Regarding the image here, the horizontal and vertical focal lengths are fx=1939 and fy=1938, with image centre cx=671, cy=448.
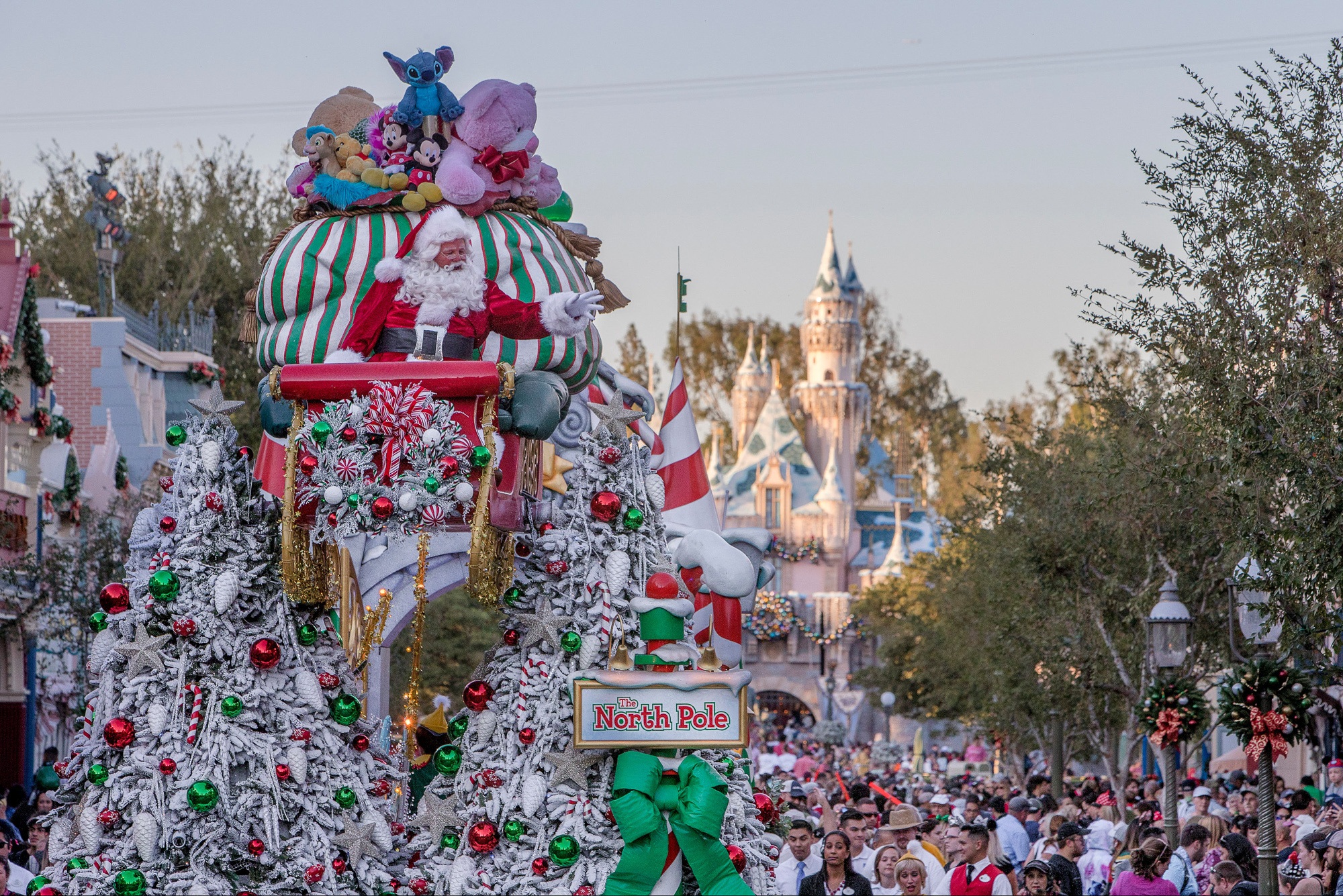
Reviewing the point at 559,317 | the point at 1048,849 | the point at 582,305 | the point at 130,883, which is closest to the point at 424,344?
the point at 559,317

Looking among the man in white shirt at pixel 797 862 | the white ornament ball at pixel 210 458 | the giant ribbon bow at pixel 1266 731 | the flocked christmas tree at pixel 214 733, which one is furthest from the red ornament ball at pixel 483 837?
the giant ribbon bow at pixel 1266 731

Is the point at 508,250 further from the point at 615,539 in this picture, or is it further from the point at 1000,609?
the point at 1000,609

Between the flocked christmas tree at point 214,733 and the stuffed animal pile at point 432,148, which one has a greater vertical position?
the stuffed animal pile at point 432,148

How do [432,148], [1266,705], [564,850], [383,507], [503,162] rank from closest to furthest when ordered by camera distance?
1. [383,507]
2. [564,850]
3. [432,148]
4. [503,162]
5. [1266,705]

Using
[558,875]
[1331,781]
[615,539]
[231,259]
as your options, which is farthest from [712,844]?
[231,259]

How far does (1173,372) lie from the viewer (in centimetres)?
1508

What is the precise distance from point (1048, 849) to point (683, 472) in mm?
3509

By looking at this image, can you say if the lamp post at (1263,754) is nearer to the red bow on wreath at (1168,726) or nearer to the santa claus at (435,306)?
the red bow on wreath at (1168,726)

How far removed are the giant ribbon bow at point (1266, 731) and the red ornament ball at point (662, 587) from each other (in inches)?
243

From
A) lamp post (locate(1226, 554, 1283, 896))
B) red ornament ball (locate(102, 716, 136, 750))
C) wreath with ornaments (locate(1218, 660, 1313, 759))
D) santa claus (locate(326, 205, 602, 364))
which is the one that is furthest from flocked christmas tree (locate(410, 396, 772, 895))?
wreath with ornaments (locate(1218, 660, 1313, 759))

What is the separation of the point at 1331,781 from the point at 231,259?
25745mm

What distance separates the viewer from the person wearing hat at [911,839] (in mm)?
11672

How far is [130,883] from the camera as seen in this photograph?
935 cm

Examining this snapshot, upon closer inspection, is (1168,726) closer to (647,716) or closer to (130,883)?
(647,716)
